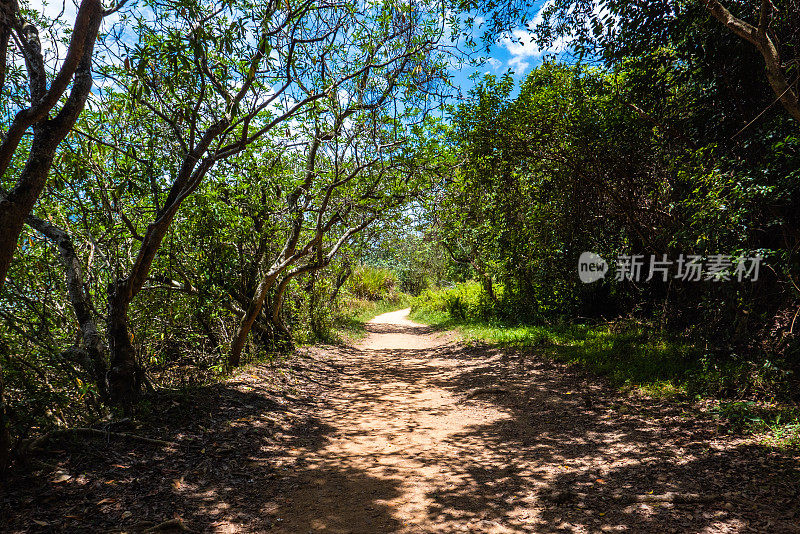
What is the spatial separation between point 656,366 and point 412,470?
4.46 m

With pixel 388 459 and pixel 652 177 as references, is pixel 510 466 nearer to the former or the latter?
pixel 388 459

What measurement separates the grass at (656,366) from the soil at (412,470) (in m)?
0.30

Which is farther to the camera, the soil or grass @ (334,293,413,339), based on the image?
grass @ (334,293,413,339)

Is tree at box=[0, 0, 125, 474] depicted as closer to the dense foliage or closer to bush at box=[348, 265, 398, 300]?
the dense foliage

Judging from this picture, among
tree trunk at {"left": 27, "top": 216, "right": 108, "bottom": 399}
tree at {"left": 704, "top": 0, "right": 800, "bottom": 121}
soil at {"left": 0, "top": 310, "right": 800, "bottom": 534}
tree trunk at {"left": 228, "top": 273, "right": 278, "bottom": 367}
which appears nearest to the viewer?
soil at {"left": 0, "top": 310, "right": 800, "bottom": 534}

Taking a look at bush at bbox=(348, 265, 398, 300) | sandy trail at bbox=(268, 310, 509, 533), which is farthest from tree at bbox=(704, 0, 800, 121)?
bush at bbox=(348, 265, 398, 300)

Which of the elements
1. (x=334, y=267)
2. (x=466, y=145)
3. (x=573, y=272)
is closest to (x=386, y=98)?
(x=466, y=145)

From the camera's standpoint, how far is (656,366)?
6.22m

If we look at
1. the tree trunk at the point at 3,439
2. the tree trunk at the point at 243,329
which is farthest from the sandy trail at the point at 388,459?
the tree trunk at the point at 3,439

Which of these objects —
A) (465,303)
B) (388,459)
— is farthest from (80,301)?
(465,303)
